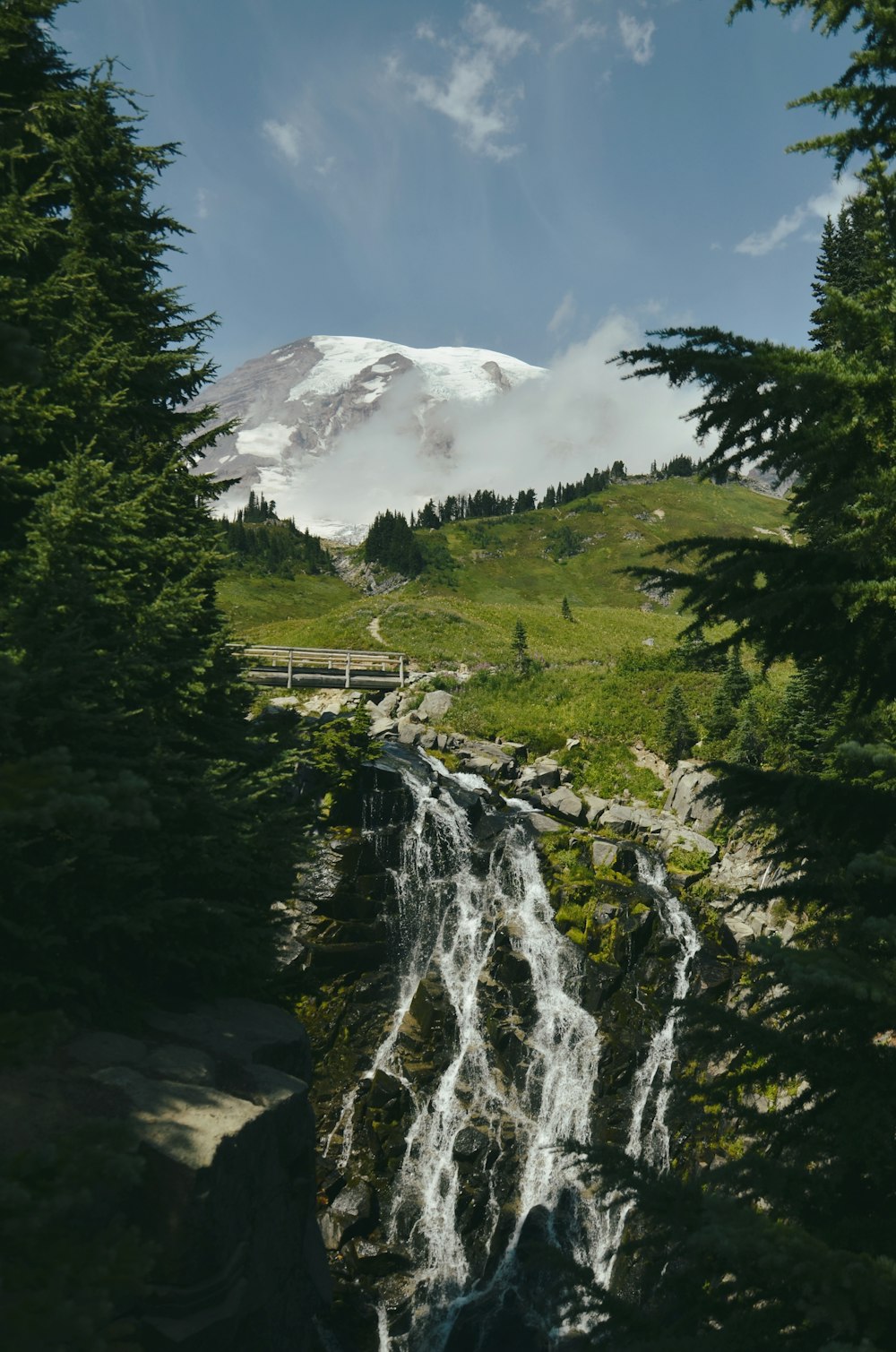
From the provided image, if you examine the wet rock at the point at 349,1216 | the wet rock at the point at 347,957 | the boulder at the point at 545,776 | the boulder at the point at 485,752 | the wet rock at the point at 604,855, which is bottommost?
the wet rock at the point at 349,1216

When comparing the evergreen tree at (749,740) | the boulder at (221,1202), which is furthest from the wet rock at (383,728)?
the boulder at (221,1202)

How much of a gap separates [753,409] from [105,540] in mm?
7651

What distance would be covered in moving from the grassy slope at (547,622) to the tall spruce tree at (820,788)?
58.6 inches

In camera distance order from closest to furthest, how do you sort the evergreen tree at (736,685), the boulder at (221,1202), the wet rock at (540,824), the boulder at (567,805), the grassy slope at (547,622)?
the boulder at (221,1202) < the wet rock at (540,824) < the boulder at (567,805) < the evergreen tree at (736,685) < the grassy slope at (547,622)

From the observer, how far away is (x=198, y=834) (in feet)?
31.8

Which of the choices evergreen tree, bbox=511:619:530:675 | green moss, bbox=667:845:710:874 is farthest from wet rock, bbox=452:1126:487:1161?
evergreen tree, bbox=511:619:530:675

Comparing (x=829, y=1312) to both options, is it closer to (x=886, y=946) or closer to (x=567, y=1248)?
(x=886, y=946)

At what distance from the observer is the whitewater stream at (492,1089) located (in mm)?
16141

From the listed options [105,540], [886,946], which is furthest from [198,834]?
[886,946]

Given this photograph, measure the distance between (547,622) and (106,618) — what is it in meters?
53.0

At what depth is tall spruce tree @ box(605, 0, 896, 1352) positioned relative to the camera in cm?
508

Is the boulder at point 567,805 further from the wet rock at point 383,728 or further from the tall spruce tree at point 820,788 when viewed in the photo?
the tall spruce tree at point 820,788

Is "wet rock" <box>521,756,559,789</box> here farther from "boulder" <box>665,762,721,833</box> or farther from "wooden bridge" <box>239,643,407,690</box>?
"wooden bridge" <box>239,643,407,690</box>

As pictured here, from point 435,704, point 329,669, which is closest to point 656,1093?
point 435,704
